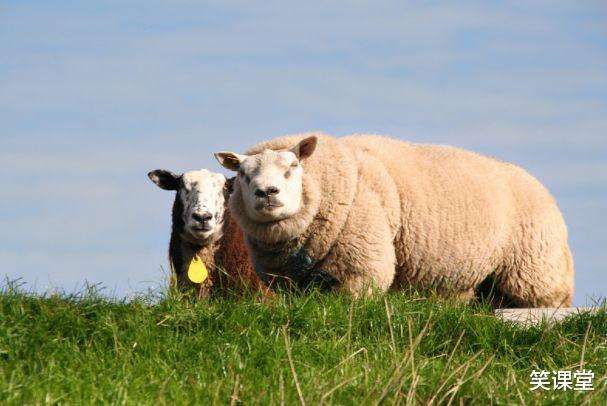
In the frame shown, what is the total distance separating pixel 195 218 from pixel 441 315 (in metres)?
2.90

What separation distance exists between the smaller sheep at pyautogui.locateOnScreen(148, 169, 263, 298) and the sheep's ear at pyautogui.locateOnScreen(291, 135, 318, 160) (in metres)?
1.07

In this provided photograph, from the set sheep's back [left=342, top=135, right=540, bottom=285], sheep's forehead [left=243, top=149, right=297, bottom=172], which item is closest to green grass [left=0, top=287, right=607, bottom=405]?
sheep's forehead [left=243, top=149, right=297, bottom=172]

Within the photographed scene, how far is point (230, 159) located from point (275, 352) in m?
3.00

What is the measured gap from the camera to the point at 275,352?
6.45 metres

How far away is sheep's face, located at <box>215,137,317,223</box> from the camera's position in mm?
8508

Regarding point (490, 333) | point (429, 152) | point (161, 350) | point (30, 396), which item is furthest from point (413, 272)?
Answer: point (30, 396)

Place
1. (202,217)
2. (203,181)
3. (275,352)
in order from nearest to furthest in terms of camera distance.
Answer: (275,352)
(202,217)
(203,181)

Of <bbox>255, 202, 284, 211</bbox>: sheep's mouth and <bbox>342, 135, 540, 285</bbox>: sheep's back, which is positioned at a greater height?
<bbox>255, 202, 284, 211</bbox>: sheep's mouth

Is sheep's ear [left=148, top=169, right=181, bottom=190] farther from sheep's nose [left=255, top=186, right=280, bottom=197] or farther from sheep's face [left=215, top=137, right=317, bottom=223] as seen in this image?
sheep's nose [left=255, top=186, right=280, bottom=197]

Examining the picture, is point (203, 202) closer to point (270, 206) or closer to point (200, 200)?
point (200, 200)

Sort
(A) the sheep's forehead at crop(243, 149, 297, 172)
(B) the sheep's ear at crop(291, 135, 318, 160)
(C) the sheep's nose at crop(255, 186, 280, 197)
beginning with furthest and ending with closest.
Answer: (B) the sheep's ear at crop(291, 135, 318, 160)
(A) the sheep's forehead at crop(243, 149, 297, 172)
(C) the sheep's nose at crop(255, 186, 280, 197)

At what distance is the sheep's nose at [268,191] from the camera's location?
8.46 m

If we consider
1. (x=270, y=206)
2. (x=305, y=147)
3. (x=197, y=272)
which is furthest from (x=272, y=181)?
(x=197, y=272)

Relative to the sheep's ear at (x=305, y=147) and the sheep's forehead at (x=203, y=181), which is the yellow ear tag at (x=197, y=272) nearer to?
the sheep's forehead at (x=203, y=181)
